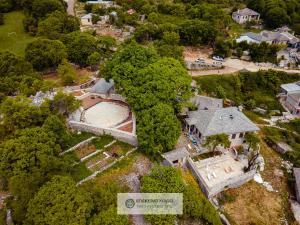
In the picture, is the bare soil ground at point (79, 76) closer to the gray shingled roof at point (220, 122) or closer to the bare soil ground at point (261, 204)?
the gray shingled roof at point (220, 122)

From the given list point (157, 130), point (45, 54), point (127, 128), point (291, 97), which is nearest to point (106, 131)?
point (127, 128)

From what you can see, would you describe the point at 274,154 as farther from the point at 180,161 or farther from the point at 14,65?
the point at 14,65

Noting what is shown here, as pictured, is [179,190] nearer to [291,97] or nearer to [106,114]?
[106,114]

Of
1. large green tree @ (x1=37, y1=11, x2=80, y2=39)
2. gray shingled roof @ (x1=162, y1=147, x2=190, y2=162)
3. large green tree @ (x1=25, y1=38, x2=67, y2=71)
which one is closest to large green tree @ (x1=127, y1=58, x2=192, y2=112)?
gray shingled roof @ (x1=162, y1=147, x2=190, y2=162)

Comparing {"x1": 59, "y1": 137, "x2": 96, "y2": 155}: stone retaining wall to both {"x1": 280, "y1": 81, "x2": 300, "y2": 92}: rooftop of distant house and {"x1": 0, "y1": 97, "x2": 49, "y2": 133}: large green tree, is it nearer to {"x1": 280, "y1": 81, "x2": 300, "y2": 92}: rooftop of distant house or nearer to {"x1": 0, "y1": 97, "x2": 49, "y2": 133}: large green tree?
{"x1": 0, "y1": 97, "x2": 49, "y2": 133}: large green tree

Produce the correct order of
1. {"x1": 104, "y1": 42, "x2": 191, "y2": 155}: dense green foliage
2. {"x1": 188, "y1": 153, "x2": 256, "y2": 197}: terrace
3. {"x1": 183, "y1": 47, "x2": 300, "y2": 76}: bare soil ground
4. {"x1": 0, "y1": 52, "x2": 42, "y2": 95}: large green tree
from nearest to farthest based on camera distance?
{"x1": 188, "y1": 153, "x2": 256, "y2": 197}: terrace → {"x1": 104, "y1": 42, "x2": 191, "y2": 155}: dense green foliage → {"x1": 0, "y1": 52, "x2": 42, "y2": 95}: large green tree → {"x1": 183, "y1": 47, "x2": 300, "y2": 76}: bare soil ground

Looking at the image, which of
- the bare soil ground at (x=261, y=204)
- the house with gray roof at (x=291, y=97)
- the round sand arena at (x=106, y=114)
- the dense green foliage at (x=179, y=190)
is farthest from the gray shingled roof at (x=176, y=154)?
the house with gray roof at (x=291, y=97)

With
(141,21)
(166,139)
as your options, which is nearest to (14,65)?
(166,139)
